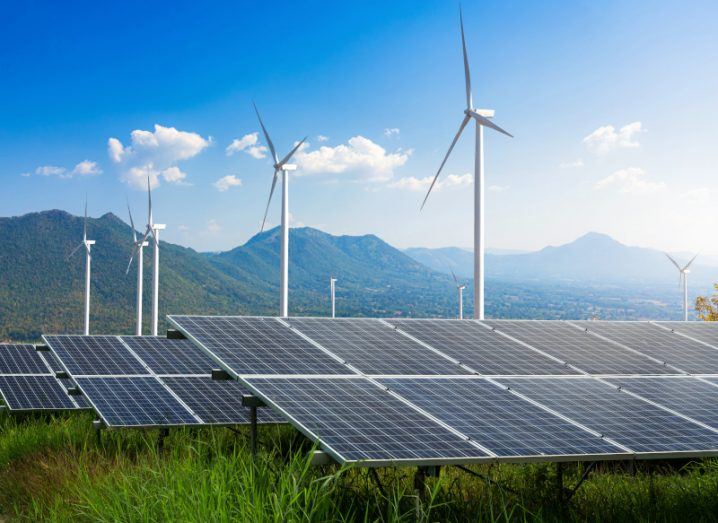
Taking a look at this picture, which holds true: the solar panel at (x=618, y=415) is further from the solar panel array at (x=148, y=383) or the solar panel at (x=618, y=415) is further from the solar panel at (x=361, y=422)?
the solar panel array at (x=148, y=383)

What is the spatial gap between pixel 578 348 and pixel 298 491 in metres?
8.13

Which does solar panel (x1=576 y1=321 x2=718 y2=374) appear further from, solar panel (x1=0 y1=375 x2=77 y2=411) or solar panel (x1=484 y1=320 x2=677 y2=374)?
solar panel (x1=0 y1=375 x2=77 y2=411)

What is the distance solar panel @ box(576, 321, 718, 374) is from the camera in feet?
54.6

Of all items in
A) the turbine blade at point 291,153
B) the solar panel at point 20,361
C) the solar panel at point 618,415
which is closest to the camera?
the solar panel at point 618,415

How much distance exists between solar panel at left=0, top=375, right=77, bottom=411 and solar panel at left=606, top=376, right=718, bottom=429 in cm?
1589

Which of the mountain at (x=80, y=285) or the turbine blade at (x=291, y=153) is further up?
the turbine blade at (x=291, y=153)

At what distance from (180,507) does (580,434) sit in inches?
208

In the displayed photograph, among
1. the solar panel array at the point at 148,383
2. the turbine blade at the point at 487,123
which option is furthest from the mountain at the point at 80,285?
the solar panel array at the point at 148,383

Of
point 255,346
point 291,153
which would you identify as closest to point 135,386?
point 255,346

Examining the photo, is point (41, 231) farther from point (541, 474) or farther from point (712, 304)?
point (541, 474)

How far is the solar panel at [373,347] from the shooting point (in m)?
14.2

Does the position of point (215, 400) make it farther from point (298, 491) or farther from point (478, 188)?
point (478, 188)

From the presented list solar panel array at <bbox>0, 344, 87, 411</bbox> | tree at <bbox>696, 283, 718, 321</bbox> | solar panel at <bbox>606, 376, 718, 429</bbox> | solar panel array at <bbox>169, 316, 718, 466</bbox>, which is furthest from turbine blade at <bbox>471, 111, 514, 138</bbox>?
tree at <bbox>696, 283, 718, 321</bbox>

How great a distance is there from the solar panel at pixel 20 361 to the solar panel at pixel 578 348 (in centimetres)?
1719
